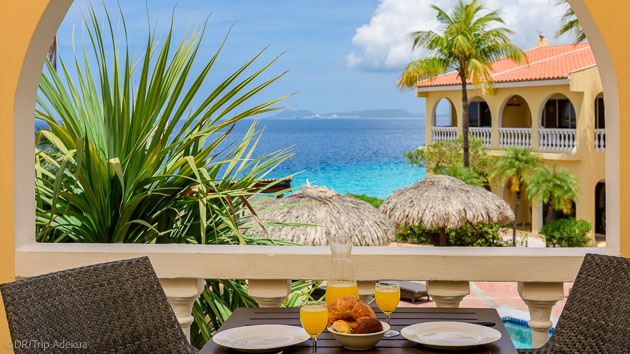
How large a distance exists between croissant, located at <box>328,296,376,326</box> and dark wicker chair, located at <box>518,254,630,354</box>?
2.17ft

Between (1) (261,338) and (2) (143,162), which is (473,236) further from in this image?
(1) (261,338)

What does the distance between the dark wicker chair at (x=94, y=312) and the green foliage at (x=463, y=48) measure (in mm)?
21715

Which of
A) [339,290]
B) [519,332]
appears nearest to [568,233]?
[519,332]

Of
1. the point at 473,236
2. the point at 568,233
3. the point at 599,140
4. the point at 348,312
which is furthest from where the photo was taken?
the point at 599,140

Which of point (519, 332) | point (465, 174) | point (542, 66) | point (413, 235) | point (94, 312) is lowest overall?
point (519, 332)

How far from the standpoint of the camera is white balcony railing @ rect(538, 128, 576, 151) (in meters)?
20.7

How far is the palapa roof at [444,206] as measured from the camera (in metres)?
16.6

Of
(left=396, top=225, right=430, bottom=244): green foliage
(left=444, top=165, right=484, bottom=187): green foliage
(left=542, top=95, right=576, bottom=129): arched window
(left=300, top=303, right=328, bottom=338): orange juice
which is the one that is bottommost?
(left=396, top=225, right=430, bottom=244): green foliage

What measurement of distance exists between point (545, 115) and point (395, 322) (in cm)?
2242

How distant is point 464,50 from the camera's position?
74.9 ft

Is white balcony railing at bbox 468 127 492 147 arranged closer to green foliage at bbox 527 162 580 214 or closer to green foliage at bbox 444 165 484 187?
green foliage at bbox 444 165 484 187

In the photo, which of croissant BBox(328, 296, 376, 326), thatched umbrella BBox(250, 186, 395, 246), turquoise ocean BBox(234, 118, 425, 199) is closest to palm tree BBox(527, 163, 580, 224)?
thatched umbrella BBox(250, 186, 395, 246)

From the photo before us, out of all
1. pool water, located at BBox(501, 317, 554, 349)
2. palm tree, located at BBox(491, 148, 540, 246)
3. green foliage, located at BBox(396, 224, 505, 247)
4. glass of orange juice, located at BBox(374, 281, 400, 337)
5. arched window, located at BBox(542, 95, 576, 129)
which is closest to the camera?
glass of orange juice, located at BBox(374, 281, 400, 337)

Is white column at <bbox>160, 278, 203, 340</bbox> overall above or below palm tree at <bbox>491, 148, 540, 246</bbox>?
above
